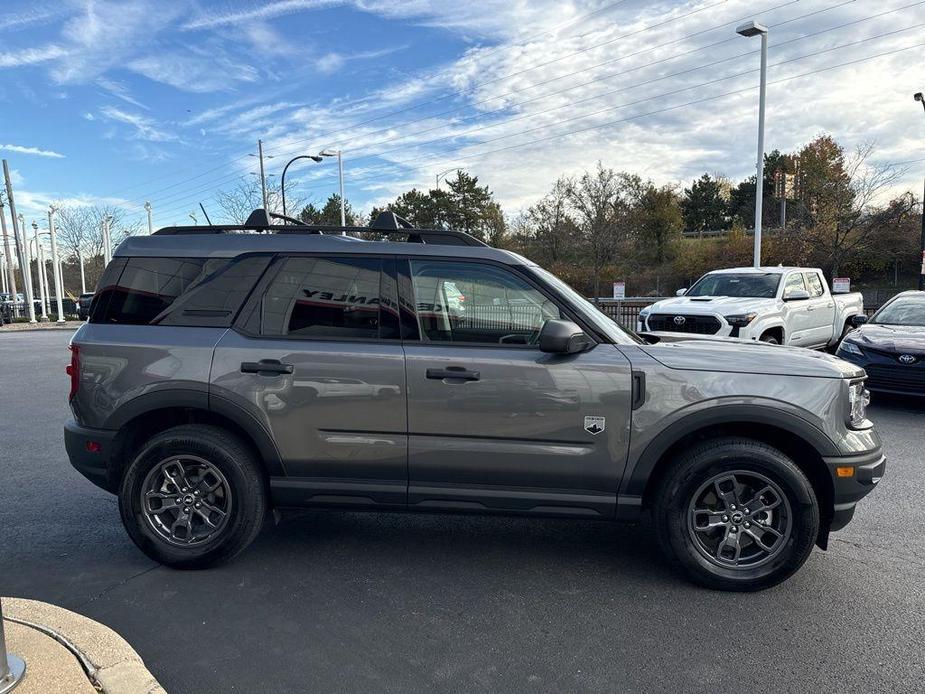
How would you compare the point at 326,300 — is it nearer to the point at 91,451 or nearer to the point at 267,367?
the point at 267,367

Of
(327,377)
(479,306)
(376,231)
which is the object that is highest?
(376,231)

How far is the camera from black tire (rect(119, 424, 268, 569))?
366cm

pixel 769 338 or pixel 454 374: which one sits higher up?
pixel 454 374

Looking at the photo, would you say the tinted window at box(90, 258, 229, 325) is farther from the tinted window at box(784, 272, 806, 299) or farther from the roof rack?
the tinted window at box(784, 272, 806, 299)

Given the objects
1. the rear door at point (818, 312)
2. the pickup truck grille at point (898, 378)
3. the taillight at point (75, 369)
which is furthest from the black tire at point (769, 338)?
the taillight at point (75, 369)

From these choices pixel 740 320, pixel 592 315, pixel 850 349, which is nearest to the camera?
pixel 592 315

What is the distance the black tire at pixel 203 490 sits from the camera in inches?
144

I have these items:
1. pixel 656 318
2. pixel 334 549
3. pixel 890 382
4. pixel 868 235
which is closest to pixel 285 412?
pixel 334 549

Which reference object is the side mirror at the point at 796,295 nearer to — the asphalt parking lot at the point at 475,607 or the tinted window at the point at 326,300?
the asphalt parking lot at the point at 475,607

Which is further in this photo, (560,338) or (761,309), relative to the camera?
(761,309)

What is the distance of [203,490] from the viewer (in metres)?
3.75

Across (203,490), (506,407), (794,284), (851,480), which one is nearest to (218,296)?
(203,490)

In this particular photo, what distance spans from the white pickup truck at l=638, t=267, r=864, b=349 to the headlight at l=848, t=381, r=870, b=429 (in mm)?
6586

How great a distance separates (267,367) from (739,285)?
10.3 m
